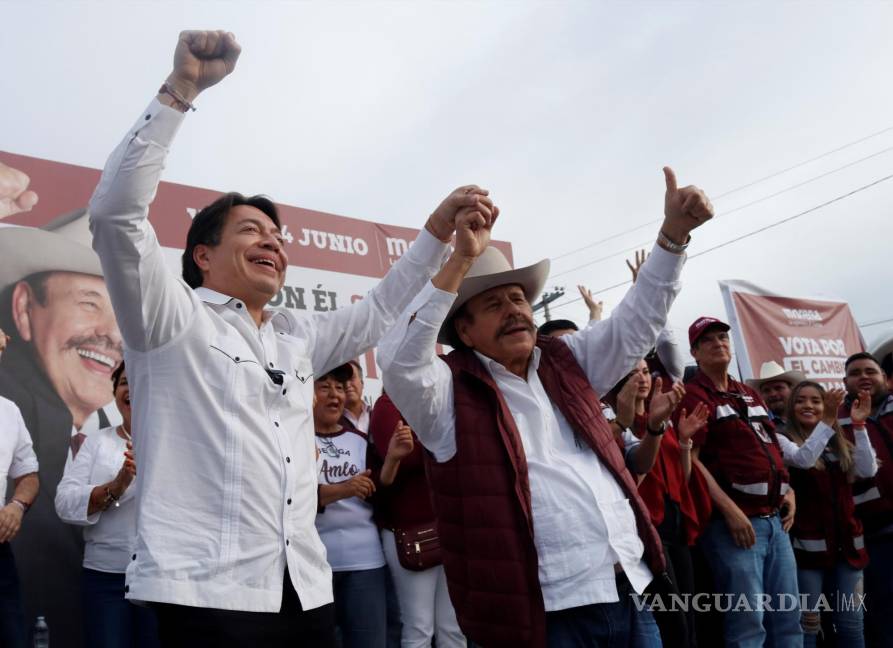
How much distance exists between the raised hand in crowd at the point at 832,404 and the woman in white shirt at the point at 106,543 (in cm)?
412

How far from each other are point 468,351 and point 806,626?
3818mm

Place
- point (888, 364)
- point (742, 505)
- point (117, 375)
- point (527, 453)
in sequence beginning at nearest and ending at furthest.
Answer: point (527, 453), point (117, 375), point (742, 505), point (888, 364)

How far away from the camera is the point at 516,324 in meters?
2.68

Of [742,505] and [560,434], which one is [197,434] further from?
[742,505]

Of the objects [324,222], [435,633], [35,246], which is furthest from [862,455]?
[35,246]

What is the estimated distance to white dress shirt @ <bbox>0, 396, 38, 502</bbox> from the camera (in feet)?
11.6

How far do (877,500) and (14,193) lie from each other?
5.85 meters

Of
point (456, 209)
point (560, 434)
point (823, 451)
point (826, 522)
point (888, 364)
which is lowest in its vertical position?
point (826, 522)

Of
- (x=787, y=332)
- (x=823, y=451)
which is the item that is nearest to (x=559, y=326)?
(x=823, y=451)

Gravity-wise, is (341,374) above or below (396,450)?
above

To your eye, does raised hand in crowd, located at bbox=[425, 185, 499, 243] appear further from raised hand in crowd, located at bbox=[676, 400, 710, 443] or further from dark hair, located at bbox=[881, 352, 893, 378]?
dark hair, located at bbox=[881, 352, 893, 378]

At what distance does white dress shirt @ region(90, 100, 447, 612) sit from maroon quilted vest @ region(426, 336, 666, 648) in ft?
1.90

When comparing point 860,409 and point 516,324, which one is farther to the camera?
point 860,409

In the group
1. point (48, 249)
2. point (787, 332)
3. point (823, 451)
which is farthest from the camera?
point (787, 332)
